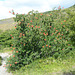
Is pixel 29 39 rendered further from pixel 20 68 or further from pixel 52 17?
pixel 52 17

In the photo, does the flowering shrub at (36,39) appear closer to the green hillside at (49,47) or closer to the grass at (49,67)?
the green hillside at (49,47)

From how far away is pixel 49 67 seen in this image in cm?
420

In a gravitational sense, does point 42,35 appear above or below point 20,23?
below

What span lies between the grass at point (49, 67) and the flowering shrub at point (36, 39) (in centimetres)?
23

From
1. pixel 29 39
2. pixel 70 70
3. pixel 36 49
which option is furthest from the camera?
pixel 36 49

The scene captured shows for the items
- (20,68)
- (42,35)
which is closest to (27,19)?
(42,35)

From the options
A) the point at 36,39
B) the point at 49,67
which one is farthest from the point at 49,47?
the point at 49,67

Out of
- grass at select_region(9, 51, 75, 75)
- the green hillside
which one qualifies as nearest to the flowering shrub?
the green hillside

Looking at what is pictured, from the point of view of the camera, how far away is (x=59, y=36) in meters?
4.83

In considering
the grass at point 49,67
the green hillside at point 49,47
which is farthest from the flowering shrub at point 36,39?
the grass at point 49,67

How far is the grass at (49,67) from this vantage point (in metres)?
3.87

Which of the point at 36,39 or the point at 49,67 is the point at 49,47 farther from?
the point at 49,67

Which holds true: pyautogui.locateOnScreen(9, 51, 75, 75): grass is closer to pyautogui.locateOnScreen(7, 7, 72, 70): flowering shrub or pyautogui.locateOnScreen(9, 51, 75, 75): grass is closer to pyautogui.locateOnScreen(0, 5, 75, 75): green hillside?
pyautogui.locateOnScreen(0, 5, 75, 75): green hillside

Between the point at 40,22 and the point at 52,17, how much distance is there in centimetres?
75
